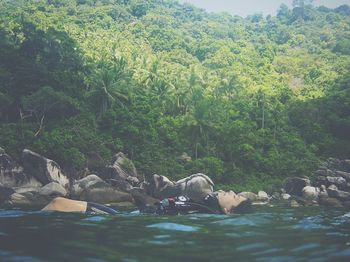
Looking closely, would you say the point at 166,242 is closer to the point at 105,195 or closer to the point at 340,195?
the point at 105,195

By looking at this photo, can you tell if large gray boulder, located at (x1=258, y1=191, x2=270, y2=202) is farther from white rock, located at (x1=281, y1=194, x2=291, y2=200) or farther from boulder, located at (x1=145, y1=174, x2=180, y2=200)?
boulder, located at (x1=145, y1=174, x2=180, y2=200)

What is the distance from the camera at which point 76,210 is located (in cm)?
1423

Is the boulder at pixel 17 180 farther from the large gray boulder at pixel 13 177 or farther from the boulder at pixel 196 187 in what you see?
the boulder at pixel 196 187

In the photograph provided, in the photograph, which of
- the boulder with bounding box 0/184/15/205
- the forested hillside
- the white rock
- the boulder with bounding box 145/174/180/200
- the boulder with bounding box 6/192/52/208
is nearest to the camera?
the boulder with bounding box 6/192/52/208

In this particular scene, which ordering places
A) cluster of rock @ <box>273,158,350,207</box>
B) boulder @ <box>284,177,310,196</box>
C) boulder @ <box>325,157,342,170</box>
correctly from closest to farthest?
1. cluster of rock @ <box>273,158,350,207</box>
2. boulder @ <box>284,177,310,196</box>
3. boulder @ <box>325,157,342,170</box>

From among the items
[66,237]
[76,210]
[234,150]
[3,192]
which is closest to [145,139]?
[234,150]

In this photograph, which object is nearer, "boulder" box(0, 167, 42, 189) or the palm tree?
"boulder" box(0, 167, 42, 189)

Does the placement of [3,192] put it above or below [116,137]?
below

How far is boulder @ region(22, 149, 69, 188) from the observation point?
31766 millimetres

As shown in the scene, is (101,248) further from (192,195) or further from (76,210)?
(192,195)

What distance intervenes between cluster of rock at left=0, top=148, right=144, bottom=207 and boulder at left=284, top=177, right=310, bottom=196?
44.4ft

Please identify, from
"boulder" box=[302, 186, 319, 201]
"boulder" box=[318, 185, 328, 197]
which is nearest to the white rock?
"boulder" box=[302, 186, 319, 201]

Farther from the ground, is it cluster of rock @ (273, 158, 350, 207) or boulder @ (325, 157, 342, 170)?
boulder @ (325, 157, 342, 170)

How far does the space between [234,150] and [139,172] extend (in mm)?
11473
